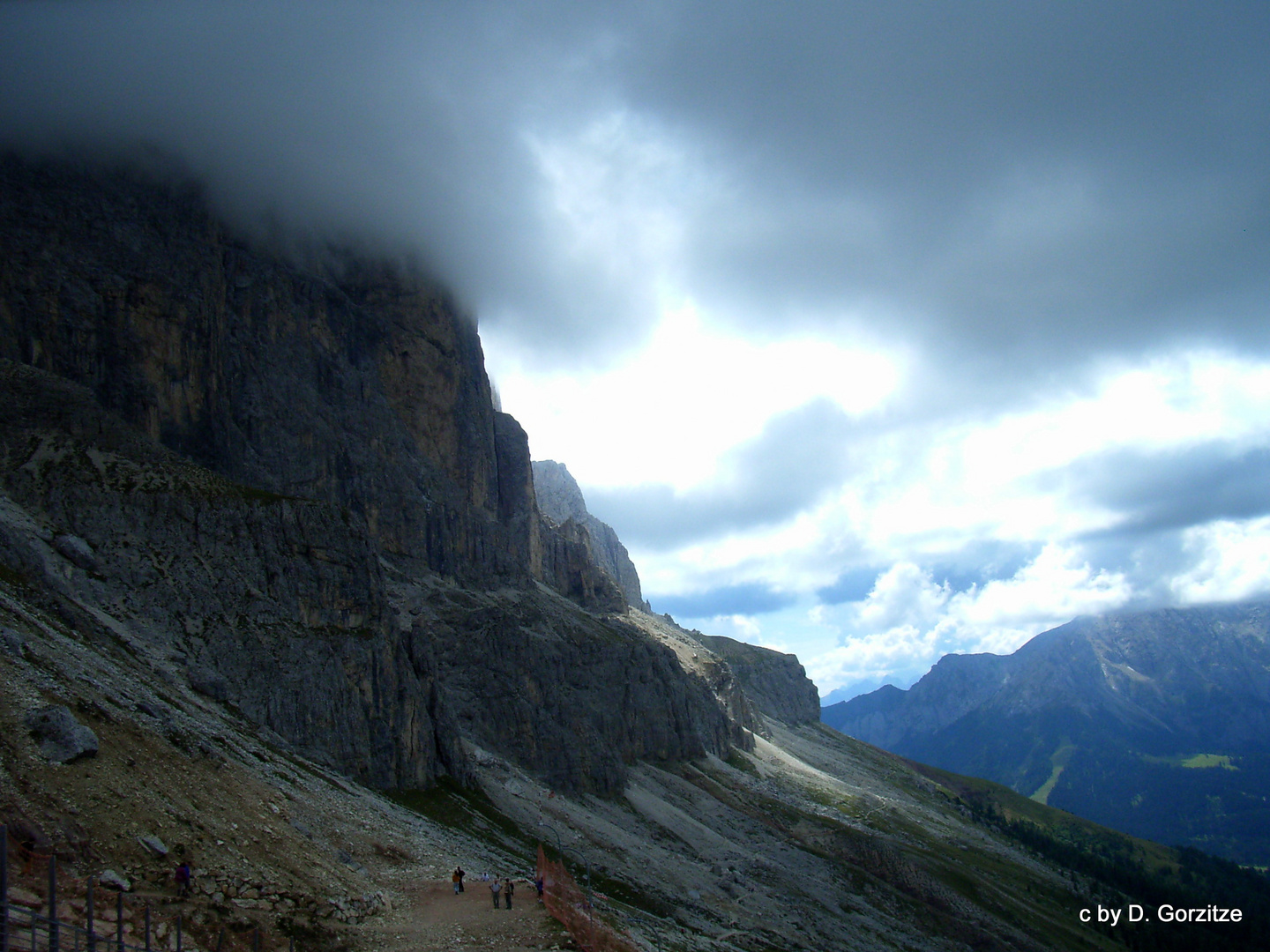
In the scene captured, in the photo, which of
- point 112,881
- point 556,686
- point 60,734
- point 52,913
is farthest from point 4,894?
point 556,686

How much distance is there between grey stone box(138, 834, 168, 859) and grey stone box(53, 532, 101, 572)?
41545mm

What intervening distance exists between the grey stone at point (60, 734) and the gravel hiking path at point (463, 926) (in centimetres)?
1380

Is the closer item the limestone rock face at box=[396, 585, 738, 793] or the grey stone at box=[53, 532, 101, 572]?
the grey stone at box=[53, 532, 101, 572]

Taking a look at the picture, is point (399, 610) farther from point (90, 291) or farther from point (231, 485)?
point (90, 291)

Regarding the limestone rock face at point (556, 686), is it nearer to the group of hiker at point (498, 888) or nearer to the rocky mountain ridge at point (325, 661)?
the rocky mountain ridge at point (325, 661)

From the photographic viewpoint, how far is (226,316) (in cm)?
11431

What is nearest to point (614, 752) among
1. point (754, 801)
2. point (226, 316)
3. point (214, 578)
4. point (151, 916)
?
point (754, 801)

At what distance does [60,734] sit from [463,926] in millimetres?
19345

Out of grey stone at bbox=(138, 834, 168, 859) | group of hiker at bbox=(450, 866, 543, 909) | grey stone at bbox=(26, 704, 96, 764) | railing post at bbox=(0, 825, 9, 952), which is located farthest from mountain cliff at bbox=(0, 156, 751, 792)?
railing post at bbox=(0, 825, 9, 952)

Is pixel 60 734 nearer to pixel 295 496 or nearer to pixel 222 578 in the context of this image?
pixel 222 578

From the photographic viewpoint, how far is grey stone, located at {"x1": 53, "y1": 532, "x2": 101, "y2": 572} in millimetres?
60906

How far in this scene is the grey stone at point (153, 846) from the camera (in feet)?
93.0

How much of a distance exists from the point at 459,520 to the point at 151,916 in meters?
118

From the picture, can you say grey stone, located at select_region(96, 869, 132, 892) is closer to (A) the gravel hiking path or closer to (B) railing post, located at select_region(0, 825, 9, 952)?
(A) the gravel hiking path
